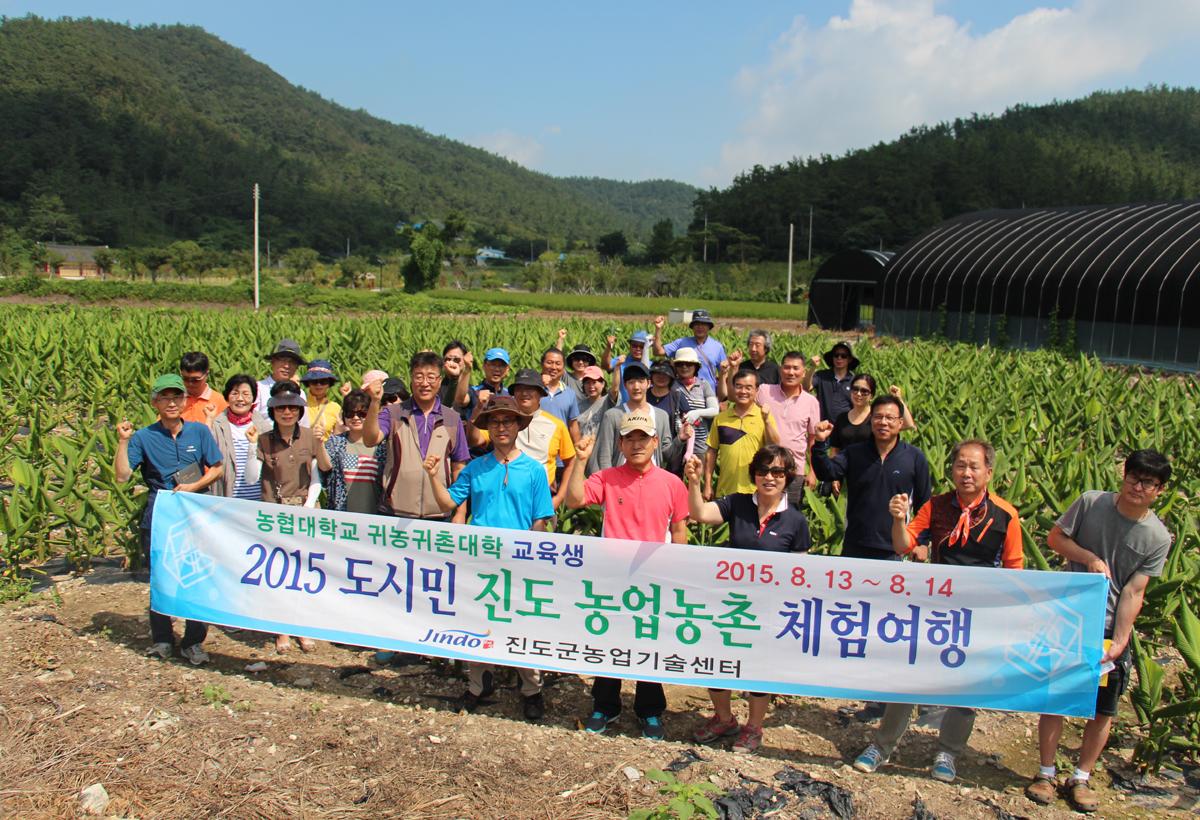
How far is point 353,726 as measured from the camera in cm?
390

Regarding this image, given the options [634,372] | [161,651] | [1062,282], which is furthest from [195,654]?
[1062,282]

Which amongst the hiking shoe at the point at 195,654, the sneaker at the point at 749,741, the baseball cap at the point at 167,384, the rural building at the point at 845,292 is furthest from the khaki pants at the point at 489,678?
the rural building at the point at 845,292

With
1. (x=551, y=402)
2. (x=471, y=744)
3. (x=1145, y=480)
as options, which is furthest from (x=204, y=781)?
(x=1145, y=480)

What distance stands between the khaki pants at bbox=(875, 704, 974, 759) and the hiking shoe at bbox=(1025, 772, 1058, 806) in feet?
1.02

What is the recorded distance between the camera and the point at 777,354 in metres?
14.0

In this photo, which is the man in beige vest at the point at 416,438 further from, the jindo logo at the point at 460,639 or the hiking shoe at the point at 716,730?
the hiking shoe at the point at 716,730

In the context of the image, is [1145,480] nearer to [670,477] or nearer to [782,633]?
[782,633]

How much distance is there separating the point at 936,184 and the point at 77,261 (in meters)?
82.8

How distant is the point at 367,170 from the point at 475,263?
56.7m

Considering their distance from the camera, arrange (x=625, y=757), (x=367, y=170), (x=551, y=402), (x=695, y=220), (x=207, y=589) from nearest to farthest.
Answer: (x=625, y=757)
(x=207, y=589)
(x=551, y=402)
(x=695, y=220)
(x=367, y=170)

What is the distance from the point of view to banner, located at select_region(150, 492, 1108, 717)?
11.8ft

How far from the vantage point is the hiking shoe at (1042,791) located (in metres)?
3.49

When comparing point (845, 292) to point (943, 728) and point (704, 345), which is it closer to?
point (704, 345)

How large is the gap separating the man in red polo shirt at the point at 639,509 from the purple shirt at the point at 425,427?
0.97 metres
